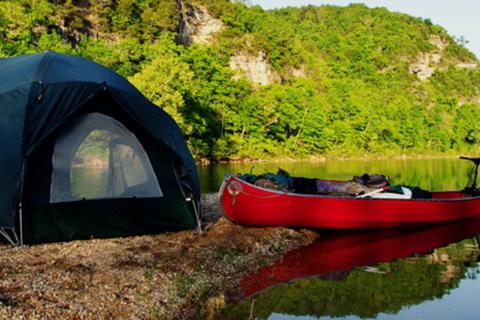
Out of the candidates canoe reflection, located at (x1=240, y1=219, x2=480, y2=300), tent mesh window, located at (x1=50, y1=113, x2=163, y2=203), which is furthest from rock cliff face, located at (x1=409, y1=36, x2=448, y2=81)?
tent mesh window, located at (x1=50, y1=113, x2=163, y2=203)

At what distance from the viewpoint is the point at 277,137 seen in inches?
2477

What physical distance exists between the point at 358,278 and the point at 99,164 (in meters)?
5.55

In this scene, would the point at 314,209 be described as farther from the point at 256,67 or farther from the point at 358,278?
the point at 256,67

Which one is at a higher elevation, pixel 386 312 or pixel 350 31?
pixel 350 31

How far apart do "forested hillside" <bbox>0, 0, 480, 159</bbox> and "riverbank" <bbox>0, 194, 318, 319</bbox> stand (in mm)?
32261

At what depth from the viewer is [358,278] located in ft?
27.3

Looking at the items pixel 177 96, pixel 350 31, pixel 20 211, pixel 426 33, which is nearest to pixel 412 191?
pixel 20 211

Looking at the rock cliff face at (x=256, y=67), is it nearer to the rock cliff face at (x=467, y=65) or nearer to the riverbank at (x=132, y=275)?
the riverbank at (x=132, y=275)

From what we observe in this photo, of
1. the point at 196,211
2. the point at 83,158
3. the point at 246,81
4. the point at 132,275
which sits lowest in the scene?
the point at 132,275

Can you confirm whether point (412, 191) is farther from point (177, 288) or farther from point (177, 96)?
point (177, 96)

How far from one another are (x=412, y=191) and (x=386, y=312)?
6.58 m

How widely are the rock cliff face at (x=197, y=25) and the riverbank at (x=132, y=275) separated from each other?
67081 millimetres

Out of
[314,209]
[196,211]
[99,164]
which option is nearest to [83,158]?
[99,164]

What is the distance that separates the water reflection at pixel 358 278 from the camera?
23.0 ft
